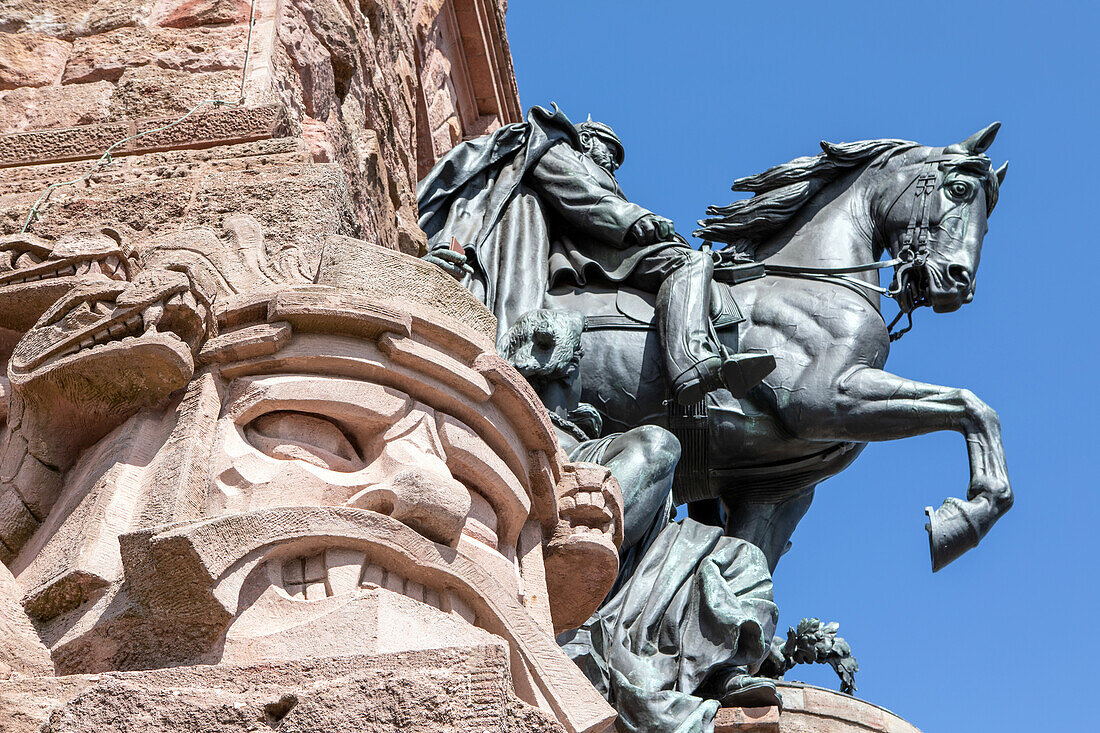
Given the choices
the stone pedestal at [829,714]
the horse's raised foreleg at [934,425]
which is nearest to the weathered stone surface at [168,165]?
the stone pedestal at [829,714]

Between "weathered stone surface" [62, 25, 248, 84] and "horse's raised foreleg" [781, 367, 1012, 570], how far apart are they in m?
3.08

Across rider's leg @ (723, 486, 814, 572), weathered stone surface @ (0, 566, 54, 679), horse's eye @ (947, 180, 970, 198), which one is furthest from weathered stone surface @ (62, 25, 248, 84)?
horse's eye @ (947, 180, 970, 198)

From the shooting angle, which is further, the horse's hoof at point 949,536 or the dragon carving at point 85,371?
the horse's hoof at point 949,536

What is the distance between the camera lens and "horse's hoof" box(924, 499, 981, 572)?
264 inches

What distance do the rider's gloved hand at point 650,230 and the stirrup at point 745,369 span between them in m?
0.77

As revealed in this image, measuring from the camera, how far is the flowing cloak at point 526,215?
6.67m

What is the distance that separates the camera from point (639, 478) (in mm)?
5445

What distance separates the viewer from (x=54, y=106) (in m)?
4.51

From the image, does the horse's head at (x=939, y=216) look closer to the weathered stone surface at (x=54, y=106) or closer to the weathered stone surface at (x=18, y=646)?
the weathered stone surface at (x=54, y=106)

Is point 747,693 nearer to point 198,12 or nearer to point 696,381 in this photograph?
point 696,381

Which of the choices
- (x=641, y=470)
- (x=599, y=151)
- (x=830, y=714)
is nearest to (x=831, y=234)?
(x=599, y=151)

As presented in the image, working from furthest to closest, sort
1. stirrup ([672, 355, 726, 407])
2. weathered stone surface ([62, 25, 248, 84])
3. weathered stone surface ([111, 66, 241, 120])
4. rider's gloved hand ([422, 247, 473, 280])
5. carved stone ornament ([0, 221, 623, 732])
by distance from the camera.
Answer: stirrup ([672, 355, 726, 407]) < rider's gloved hand ([422, 247, 473, 280]) < weathered stone surface ([62, 25, 248, 84]) < weathered stone surface ([111, 66, 241, 120]) < carved stone ornament ([0, 221, 623, 732])

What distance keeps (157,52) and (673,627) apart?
2.47 meters

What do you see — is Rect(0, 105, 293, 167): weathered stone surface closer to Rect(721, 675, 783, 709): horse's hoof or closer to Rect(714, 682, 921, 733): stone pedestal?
Rect(721, 675, 783, 709): horse's hoof
